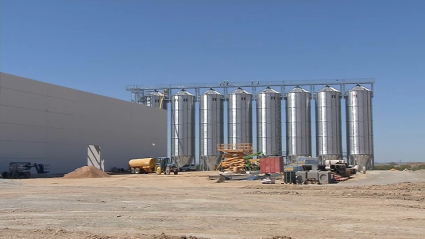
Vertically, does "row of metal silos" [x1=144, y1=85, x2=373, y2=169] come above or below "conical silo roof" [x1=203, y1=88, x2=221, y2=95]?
below

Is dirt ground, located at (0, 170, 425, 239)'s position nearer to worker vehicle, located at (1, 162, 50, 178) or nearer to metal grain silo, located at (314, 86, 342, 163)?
worker vehicle, located at (1, 162, 50, 178)

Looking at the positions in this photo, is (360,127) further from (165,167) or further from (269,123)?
(165,167)

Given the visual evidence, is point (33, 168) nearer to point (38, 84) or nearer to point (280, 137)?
point (38, 84)

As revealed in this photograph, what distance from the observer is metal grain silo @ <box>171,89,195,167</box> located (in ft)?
221

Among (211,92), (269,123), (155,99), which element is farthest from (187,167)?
(269,123)

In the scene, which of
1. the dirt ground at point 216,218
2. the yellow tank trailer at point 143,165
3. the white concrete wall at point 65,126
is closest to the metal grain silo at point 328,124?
the yellow tank trailer at point 143,165

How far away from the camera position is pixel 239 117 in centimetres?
6538

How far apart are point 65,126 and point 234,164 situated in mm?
20660

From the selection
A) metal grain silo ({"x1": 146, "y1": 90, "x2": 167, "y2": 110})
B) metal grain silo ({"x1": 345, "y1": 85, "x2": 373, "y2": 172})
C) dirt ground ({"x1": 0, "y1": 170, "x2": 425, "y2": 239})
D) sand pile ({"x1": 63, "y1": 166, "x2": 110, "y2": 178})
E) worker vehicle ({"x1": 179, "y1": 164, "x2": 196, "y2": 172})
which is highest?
metal grain silo ({"x1": 146, "y1": 90, "x2": 167, "y2": 110})

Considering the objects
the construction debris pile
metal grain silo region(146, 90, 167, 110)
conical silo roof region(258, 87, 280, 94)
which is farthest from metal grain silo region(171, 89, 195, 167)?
the construction debris pile

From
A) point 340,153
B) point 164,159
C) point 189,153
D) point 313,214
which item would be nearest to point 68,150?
point 164,159

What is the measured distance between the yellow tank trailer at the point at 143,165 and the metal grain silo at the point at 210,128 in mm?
13466

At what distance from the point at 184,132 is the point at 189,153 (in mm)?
3422

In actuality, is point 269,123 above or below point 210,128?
above
